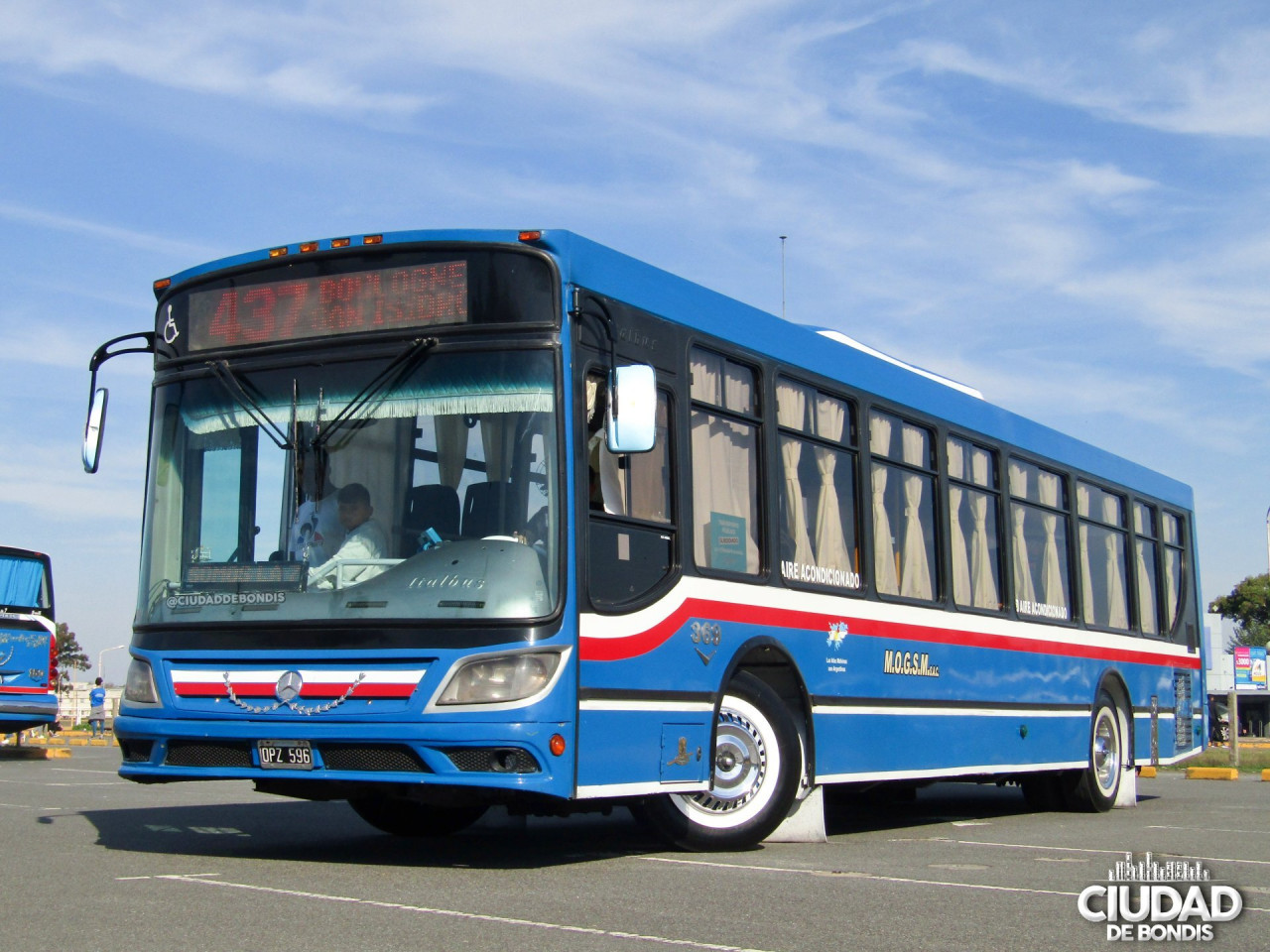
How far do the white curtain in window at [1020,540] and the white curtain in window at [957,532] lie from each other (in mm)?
976

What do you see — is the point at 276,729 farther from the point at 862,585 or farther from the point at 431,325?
the point at 862,585

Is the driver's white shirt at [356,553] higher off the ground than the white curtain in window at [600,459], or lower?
lower

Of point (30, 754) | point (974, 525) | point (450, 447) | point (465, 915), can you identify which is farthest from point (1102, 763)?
point (30, 754)

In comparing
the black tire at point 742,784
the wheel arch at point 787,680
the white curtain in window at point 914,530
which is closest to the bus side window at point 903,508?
the white curtain in window at point 914,530

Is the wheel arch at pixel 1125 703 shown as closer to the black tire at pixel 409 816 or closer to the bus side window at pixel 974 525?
the bus side window at pixel 974 525

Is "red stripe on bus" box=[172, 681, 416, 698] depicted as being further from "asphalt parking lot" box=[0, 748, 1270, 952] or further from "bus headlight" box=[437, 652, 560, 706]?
"asphalt parking lot" box=[0, 748, 1270, 952]

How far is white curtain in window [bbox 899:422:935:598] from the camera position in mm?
11133

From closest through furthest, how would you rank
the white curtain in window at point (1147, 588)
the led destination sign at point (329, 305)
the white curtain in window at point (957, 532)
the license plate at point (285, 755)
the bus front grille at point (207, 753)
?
the license plate at point (285, 755) < the bus front grille at point (207, 753) < the led destination sign at point (329, 305) < the white curtain in window at point (957, 532) < the white curtain in window at point (1147, 588)

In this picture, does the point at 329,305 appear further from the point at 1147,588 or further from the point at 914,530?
the point at 1147,588

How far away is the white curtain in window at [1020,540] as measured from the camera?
42.2 ft

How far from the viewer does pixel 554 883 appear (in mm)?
7129

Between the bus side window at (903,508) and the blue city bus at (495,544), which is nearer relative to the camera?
the blue city bus at (495,544)

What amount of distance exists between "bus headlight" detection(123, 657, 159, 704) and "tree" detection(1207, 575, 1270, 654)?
2701 inches

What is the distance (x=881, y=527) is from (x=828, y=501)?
79 cm
